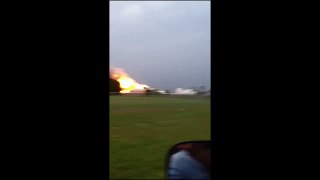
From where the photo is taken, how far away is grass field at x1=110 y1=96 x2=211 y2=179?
1786mm

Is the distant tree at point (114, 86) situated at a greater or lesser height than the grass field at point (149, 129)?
greater

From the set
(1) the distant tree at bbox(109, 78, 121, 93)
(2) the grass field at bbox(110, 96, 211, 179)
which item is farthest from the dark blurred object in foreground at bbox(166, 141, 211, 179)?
(1) the distant tree at bbox(109, 78, 121, 93)

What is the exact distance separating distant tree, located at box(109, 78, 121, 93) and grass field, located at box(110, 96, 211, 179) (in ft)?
0.13

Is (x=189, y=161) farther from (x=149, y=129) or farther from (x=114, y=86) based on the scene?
(x=114, y=86)

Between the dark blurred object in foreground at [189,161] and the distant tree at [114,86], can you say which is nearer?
the distant tree at [114,86]

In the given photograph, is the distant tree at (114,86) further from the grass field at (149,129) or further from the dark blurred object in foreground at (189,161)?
the dark blurred object in foreground at (189,161)

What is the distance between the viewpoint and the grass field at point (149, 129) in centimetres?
179

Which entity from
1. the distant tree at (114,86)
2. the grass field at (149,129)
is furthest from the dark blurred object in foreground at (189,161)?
the distant tree at (114,86)

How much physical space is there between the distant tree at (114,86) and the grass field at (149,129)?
4cm
